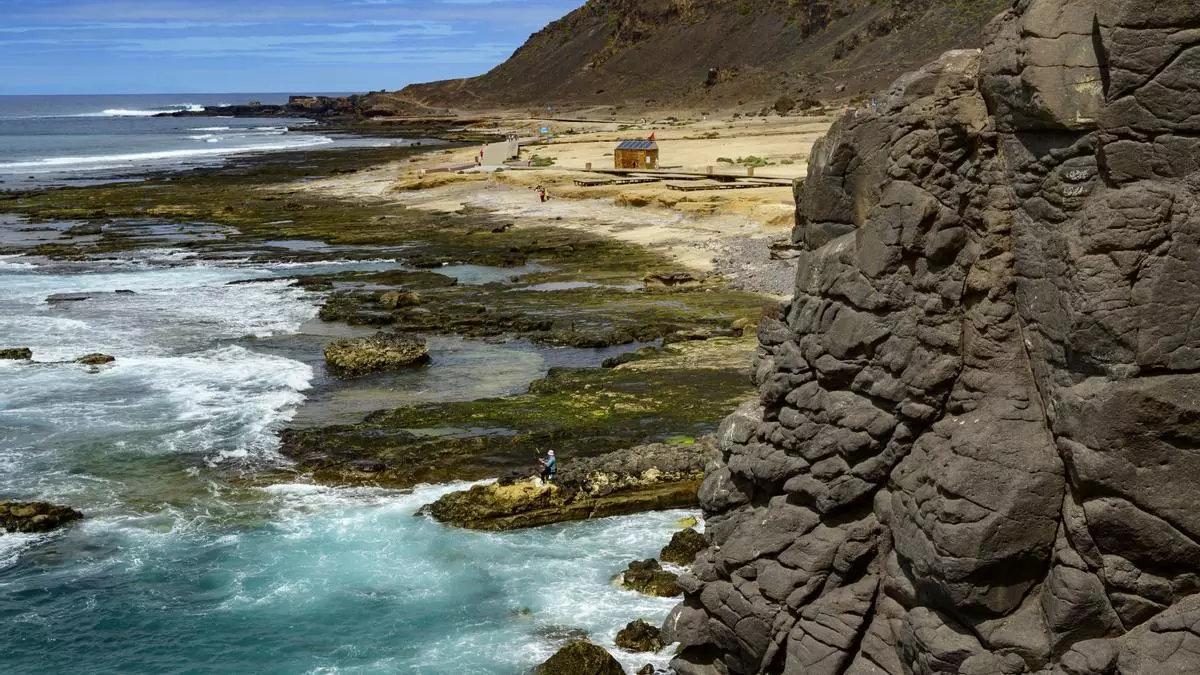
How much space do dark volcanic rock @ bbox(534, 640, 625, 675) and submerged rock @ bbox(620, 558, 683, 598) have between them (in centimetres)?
296

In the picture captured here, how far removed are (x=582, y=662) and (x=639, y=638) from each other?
4.70 ft

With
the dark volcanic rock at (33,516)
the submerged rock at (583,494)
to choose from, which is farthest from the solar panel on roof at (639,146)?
the dark volcanic rock at (33,516)

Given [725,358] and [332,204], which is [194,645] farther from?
[332,204]

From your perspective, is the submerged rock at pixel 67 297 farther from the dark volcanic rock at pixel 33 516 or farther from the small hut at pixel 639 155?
the small hut at pixel 639 155

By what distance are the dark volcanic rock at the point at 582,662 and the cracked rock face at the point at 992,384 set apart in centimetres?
301

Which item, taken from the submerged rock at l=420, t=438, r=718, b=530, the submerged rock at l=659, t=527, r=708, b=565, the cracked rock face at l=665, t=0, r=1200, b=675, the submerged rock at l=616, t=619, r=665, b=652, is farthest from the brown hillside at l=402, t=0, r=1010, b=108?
the cracked rock face at l=665, t=0, r=1200, b=675

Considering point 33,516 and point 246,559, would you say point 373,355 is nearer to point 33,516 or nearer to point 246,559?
point 33,516

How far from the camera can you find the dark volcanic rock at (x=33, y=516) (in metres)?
24.2

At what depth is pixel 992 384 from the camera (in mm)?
11523

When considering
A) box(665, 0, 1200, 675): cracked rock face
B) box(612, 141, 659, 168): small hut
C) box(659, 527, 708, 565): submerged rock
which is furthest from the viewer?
box(612, 141, 659, 168): small hut

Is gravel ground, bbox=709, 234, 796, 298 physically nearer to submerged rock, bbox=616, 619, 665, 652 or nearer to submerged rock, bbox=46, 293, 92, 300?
submerged rock, bbox=616, 619, 665, 652

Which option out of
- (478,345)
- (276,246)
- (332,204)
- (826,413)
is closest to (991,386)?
(826,413)

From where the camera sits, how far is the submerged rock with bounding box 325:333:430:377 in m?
36.1

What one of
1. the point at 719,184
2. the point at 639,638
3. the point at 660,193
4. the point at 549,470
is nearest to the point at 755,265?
the point at 719,184
